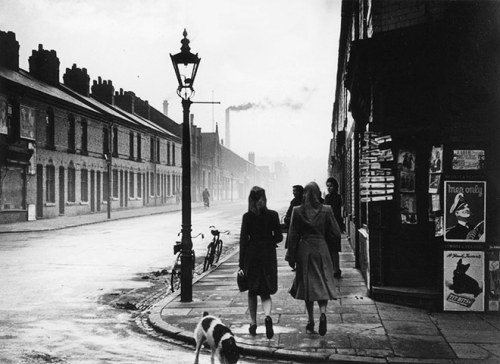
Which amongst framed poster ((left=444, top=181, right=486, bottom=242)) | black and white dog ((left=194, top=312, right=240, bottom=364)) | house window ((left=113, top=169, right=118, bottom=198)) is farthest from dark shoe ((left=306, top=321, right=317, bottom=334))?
house window ((left=113, top=169, right=118, bottom=198))

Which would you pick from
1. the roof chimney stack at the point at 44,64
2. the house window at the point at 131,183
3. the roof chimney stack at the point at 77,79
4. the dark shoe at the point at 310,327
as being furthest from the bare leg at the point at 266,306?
the house window at the point at 131,183

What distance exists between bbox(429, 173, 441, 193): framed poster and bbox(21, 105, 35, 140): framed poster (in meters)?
26.3

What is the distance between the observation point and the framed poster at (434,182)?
26.3 feet

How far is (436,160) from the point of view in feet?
26.5

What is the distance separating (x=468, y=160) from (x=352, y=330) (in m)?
3.01

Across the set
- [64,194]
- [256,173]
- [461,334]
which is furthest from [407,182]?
[256,173]

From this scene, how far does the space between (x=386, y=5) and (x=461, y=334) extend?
5145 millimetres

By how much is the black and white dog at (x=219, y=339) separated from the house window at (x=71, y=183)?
32.0 meters

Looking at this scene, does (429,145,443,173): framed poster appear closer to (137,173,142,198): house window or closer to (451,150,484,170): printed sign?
(451,150,484,170): printed sign

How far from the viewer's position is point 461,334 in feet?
21.7

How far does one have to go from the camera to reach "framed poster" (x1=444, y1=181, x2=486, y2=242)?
311 inches

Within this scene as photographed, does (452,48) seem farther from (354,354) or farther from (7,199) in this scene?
(7,199)

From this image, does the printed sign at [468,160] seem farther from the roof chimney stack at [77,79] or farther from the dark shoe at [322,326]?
the roof chimney stack at [77,79]

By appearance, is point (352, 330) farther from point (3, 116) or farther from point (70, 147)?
point (70, 147)
